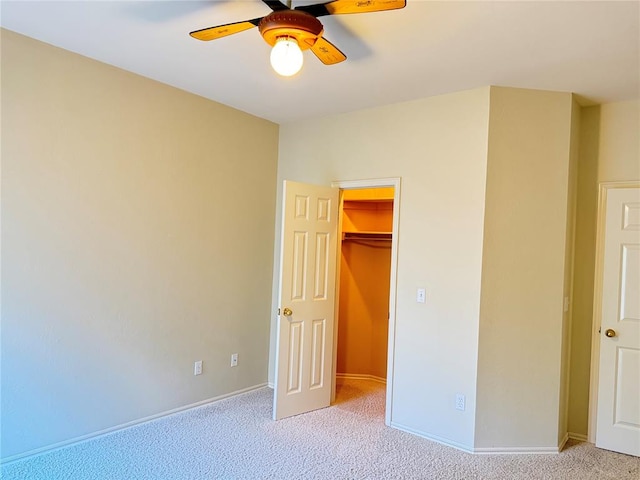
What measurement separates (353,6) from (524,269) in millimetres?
2331

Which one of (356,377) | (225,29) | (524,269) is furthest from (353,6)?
(356,377)

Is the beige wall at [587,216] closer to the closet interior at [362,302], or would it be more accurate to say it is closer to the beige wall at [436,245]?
the beige wall at [436,245]

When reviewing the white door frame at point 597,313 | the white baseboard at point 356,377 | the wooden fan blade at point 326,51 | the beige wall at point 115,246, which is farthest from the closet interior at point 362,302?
the wooden fan blade at point 326,51

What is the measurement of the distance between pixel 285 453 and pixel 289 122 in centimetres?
310

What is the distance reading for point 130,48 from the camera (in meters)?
2.70

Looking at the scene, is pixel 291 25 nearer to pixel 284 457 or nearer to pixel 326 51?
pixel 326 51

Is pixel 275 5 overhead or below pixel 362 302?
overhead

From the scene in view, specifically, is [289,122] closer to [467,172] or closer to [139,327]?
[467,172]

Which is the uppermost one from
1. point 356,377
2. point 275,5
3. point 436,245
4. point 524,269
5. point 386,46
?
point 386,46

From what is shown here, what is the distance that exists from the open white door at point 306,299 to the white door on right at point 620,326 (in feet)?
7.40

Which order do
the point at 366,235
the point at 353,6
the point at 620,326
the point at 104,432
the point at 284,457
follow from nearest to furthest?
the point at 353,6, the point at 284,457, the point at 104,432, the point at 620,326, the point at 366,235

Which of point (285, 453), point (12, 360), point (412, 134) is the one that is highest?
point (412, 134)

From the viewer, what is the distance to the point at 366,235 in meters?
4.68

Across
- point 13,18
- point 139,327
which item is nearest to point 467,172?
point 139,327
